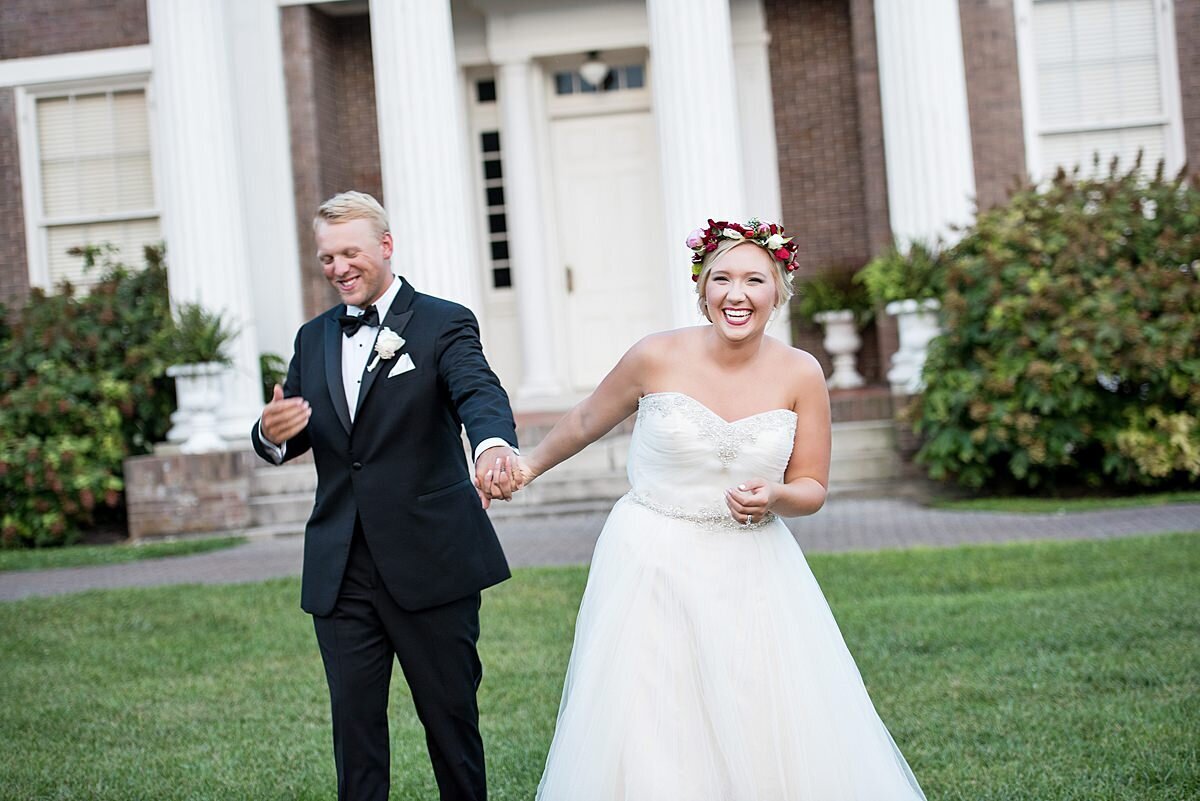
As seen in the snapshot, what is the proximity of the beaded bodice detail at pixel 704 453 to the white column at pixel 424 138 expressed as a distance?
27.1 ft

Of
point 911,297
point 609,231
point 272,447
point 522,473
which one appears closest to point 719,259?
point 522,473

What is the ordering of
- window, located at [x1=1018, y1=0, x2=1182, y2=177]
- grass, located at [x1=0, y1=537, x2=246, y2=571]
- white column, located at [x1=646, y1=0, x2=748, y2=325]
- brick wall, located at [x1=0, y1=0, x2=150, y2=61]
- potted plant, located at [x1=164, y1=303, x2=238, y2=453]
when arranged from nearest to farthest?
grass, located at [x1=0, y1=537, x2=246, y2=571], white column, located at [x1=646, y1=0, x2=748, y2=325], potted plant, located at [x1=164, y1=303, x2=238, y2=453], window, located at [x1=1018, y1=0, x2=1182, y2=177], brick wall, located at [x1=0, y1=0, x2=150, y2=61]

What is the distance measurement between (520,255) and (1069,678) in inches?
361

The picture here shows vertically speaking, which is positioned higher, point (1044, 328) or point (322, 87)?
point (322, 87)

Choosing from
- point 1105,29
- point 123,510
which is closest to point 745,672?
point 123,510

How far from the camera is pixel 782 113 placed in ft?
45.5

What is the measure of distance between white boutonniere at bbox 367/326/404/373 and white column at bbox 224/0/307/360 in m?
9.93

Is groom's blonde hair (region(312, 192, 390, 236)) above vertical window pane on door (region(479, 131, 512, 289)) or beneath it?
beneath

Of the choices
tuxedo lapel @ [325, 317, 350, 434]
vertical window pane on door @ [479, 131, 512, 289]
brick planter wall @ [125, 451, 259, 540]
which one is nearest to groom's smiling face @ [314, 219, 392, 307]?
tuxedo lapel @ [325, 317, 350, 434]

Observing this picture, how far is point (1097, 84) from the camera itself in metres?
13.2

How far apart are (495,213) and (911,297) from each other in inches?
198

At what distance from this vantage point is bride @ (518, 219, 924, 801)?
3479 millimetres

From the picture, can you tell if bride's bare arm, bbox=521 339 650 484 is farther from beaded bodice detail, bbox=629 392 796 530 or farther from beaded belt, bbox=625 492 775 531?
beaded belt, bbox=625 492 775 531

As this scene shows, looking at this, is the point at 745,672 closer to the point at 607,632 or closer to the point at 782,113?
the point at 607,632
